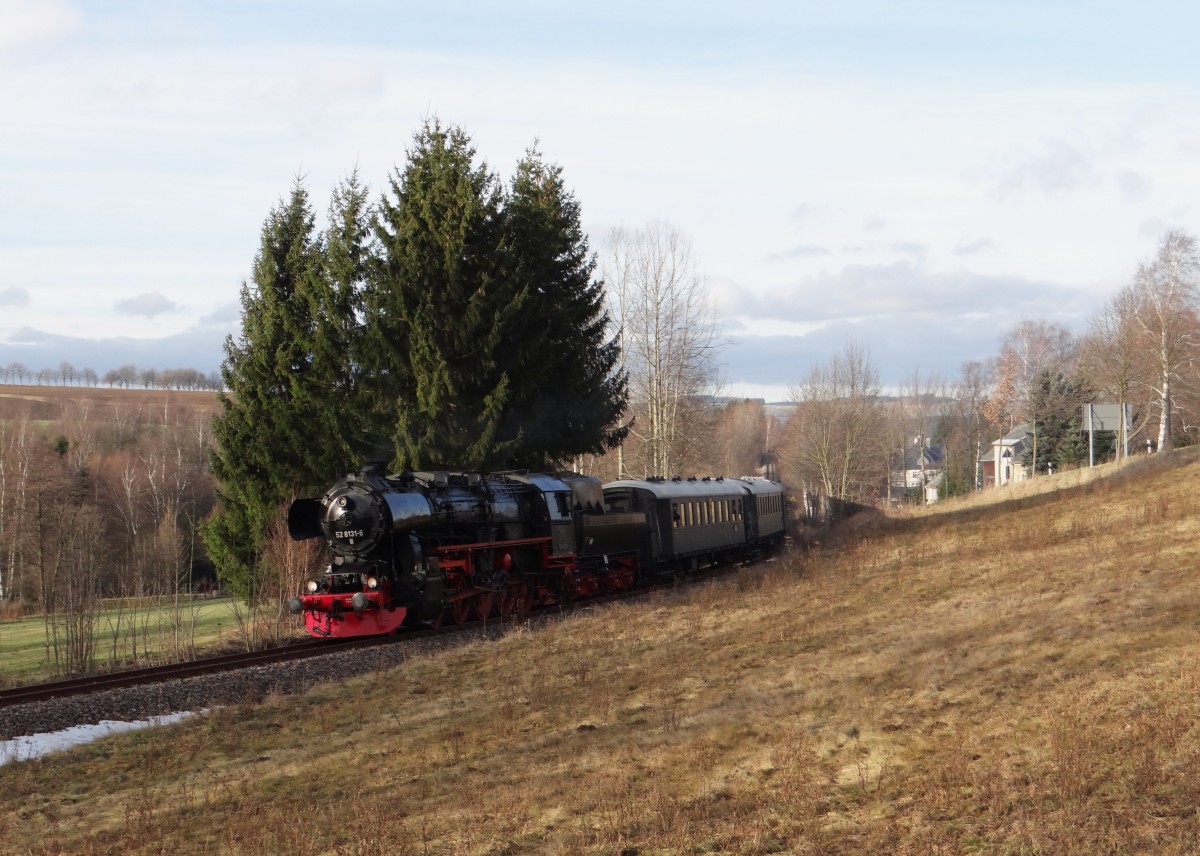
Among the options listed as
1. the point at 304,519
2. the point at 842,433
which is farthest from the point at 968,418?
the point at 304,519

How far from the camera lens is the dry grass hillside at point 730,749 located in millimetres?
8078

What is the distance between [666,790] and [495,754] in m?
2.68

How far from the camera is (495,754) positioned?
11.4 metres

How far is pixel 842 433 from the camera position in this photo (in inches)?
2916

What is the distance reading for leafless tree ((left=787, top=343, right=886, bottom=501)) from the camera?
69.8 metres

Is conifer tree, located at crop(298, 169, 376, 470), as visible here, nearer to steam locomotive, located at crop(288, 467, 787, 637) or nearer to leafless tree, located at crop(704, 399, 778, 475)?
steam locomotive, located at crop(288, 467, 787, 637)

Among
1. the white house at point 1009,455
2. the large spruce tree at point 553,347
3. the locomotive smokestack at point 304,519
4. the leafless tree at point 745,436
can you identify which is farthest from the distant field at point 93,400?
the locomotive smokestack at point 304,519

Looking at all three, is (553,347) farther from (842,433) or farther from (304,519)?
(842,433)

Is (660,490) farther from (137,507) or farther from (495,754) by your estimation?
(137,507)

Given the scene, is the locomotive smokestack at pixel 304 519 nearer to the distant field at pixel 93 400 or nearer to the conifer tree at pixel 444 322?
the conifer tree at pixel 444 322

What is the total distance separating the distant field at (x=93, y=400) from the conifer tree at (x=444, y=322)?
89311 millimetres

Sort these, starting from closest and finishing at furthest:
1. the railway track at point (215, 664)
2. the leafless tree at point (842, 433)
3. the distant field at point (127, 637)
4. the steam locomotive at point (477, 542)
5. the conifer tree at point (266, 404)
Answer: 1. the railway track at point (215, 664)
2. the steam locomotive at point (477, 542)
3. the distant field at point (127, 637)
4. the conifer tree at point (266, 404)
5. the leafless tree at point (842, 433)

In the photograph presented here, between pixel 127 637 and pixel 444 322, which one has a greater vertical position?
pixel 444 322

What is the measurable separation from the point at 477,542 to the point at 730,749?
479 inches
